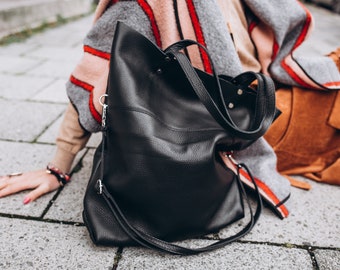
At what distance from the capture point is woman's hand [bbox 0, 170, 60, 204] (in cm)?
140

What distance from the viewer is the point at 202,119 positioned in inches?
43.7

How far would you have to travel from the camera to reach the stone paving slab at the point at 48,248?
110cm

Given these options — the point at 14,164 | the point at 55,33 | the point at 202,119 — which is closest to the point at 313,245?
the point at 202,119

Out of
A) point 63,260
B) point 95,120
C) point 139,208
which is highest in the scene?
point 95,120

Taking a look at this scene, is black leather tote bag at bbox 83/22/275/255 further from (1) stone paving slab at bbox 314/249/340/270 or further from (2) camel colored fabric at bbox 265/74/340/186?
(2) camel colored fabric at bbox 265/74/340/186

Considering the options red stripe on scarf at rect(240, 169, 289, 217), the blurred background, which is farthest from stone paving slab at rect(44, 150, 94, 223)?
the blurred background

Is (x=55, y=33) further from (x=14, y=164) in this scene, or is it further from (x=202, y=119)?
(x=202, y=119)

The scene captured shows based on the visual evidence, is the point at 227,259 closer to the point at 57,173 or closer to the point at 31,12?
the point at 57,173

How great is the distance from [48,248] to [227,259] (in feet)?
1.99

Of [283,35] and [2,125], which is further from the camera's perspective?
[2,125]

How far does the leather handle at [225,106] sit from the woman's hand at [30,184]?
31.0 inches

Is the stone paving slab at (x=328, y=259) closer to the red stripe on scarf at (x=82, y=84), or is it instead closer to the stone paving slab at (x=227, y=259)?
the stone paving slab at (x=227, y=259)

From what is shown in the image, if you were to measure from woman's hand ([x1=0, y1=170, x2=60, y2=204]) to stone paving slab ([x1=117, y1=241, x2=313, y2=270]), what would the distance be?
1.55 feet

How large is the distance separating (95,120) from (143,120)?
330 mm
